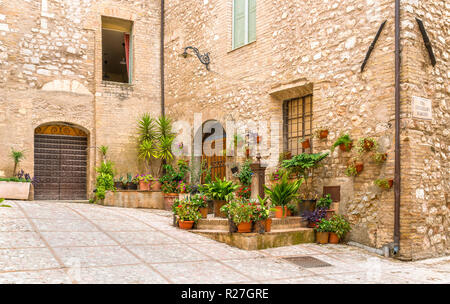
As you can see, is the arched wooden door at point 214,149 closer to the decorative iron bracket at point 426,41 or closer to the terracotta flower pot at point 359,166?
the terracotta flower pot at point 359,166

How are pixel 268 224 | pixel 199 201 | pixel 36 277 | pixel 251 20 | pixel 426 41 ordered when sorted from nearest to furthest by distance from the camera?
pixel 36 277
pixel 426 41
pixel 268 224
pixel 199 201
pixel 251 20

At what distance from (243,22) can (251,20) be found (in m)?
0.26

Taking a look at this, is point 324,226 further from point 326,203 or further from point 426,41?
point 426,41

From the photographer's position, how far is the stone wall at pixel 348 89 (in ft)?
21.6

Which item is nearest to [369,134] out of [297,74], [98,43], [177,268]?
[297,74]

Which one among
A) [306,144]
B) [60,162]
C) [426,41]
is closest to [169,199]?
[60,162]

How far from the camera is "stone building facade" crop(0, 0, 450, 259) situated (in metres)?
6.66

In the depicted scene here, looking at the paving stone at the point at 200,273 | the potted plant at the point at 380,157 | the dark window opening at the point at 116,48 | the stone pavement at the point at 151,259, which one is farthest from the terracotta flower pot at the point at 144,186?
the potted plant at the point at 380,157

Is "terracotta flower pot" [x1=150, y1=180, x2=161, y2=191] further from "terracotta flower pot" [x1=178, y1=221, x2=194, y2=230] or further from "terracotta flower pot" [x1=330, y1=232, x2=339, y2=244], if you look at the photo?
"terracotta flower pot" [x1=330, y1=232, x2=339, y2=244]

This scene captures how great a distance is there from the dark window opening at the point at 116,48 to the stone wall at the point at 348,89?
13.3 feet

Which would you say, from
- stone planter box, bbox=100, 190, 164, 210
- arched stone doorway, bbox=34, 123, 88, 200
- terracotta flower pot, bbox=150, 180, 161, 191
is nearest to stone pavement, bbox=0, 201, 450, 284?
stone planter box, bbox=100, 190, 164, 210

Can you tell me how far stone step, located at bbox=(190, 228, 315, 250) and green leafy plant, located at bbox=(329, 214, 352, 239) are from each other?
386 mm

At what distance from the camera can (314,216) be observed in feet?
24.2

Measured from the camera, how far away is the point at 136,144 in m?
12.4
